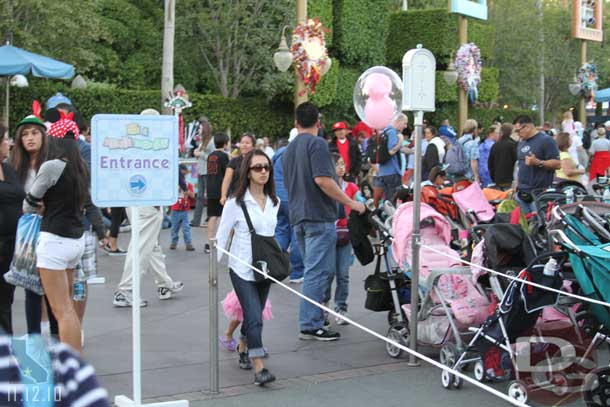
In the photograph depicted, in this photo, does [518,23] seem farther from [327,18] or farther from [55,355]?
[55,355]

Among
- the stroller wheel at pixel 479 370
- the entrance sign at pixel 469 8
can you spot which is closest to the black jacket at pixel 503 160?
the stroller wheel at pixel 479 370

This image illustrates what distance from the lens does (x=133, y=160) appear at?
558 centimetres

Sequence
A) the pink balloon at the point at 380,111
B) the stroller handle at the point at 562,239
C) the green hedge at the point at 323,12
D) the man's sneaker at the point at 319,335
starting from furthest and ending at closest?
the green hedge at the point at 323,12 → the pink balloon at the point at 380,111 → the man's sneaker at the point at 319,335 → the stroller handle at the point at 562,239

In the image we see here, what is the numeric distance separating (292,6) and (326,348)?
22134mm

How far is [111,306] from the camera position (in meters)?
9.14

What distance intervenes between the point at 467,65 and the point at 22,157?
28.2 m

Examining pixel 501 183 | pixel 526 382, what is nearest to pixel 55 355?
pixel 526 382

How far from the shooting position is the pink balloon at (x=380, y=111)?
46.2ft

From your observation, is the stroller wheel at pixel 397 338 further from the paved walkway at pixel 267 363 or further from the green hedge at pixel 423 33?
the green hedge at pixel 423 33

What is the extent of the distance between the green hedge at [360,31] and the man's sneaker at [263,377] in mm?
24210

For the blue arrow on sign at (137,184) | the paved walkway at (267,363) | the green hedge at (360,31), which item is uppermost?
the green hedge at (360,31)

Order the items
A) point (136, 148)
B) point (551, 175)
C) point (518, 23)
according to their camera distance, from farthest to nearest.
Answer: point (518, 23) → point (551, 175) → point (136, 148)

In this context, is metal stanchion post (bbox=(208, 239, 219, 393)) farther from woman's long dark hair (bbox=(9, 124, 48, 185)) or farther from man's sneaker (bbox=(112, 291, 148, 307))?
man's sneaker (bbox=(112, 291, 148, 307))

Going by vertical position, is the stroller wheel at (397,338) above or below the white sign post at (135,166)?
below
